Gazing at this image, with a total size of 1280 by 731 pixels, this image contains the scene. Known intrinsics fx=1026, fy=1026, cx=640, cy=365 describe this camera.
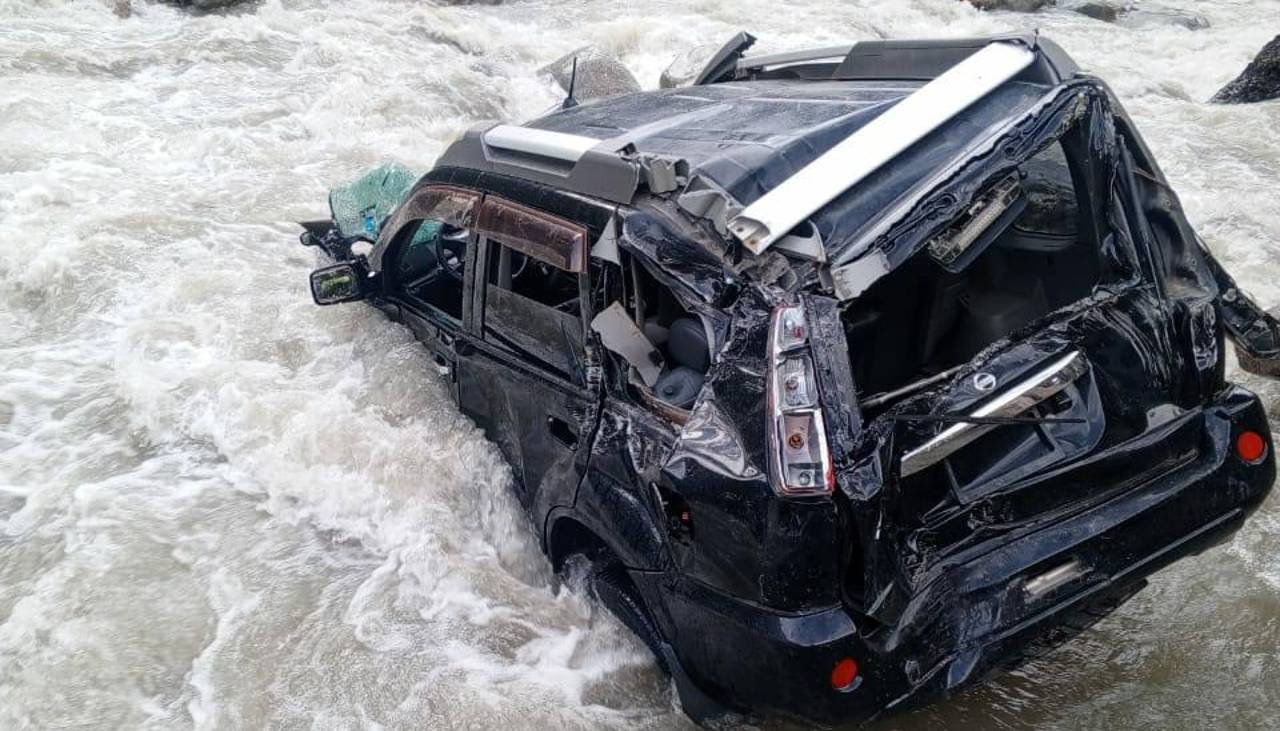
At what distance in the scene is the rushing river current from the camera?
3730mm

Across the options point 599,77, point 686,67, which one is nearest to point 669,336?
point 599,77

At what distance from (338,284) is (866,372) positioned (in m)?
2.62

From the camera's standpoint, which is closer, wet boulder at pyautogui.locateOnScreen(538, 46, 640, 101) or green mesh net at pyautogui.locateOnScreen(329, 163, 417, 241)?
green mesh net at pyautogui.locateOnScreen(329, 163, 417, 241)

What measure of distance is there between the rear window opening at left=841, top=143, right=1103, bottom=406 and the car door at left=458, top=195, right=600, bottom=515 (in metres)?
0.97

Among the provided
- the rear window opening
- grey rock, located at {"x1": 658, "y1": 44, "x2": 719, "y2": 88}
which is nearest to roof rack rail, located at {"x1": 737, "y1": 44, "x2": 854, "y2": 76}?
the rear window opening

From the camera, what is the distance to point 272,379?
224 inches

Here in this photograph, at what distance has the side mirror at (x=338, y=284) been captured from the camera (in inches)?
190

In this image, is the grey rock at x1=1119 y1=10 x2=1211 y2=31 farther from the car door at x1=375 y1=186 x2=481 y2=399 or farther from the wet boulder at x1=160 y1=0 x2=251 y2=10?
the car door at x1=375 y1=186 x2=481 y2=399

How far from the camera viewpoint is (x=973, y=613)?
2834mm

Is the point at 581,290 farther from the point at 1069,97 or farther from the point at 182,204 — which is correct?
the point at 182,204

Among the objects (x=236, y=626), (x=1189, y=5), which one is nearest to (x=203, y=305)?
(x=236, y=626)

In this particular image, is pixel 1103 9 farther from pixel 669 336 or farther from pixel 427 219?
pixel 669 336

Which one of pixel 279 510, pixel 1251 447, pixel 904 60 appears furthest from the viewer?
pixel 279 510

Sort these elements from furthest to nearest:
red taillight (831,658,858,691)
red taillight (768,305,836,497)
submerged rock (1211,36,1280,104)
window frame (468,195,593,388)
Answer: submerged rock (1211,36,1280,104)
window frame (468,195,593,388)
red taillight (831,658,858,691)
red taillight (768,305,836,497)
